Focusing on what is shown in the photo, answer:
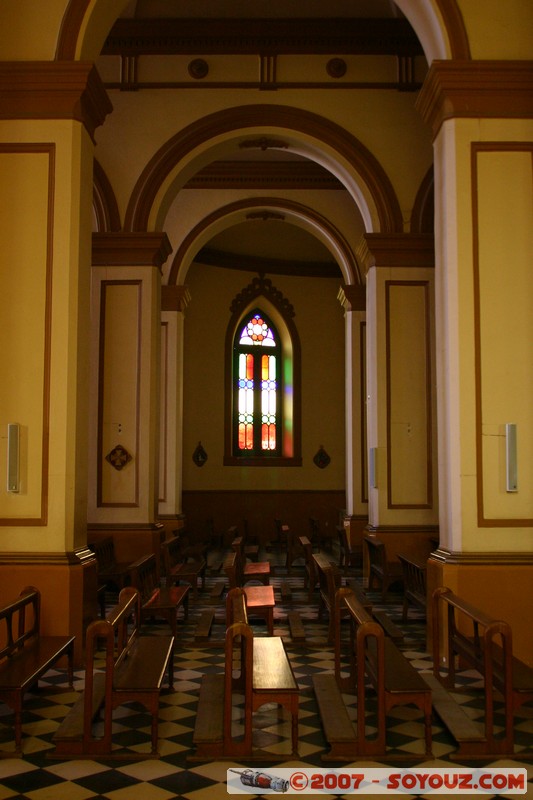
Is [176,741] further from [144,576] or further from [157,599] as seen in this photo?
[144,576]

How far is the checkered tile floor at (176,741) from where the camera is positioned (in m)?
4.22

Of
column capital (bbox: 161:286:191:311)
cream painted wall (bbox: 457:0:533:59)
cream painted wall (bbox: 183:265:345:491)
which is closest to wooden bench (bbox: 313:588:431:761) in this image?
cream painted wall (bbox: 457:0:533:59)

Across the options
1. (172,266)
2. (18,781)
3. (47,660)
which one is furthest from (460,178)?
(172,266)

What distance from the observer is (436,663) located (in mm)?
6234

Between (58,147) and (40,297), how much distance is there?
50.4 inches

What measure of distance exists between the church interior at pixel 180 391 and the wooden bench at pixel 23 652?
31 millimetres

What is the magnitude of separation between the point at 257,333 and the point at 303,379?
1.50 m

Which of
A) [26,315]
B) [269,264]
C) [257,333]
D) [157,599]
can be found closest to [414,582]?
[157,599]

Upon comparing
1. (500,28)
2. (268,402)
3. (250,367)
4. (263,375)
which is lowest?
(268,402)

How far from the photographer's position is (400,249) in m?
11.3

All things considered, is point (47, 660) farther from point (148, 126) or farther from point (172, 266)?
point (172, 266)

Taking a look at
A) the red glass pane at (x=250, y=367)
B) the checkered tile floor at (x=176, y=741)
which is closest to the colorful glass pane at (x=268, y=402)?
the red glass pane at (x=250, y=367)

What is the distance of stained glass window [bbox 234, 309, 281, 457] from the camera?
1933 cm

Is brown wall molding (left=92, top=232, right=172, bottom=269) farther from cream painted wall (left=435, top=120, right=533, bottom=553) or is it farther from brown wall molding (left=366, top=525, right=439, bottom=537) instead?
cream painted wall (left=435, top=120, right=533, bottom=553)
